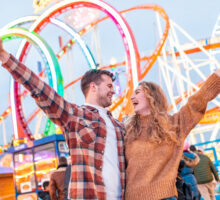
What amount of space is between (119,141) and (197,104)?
442mm

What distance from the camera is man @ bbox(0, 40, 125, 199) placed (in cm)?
A: 153

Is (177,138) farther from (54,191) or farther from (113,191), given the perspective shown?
(54,191)

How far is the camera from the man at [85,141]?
1.53m

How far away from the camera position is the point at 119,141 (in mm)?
1725

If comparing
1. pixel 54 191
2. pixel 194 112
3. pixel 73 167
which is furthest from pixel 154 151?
pixel 54 191

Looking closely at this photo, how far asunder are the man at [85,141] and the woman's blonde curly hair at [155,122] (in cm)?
10

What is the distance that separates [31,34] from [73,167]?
30.2 ft

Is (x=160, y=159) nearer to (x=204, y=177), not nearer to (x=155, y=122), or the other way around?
(x=155, y=122)

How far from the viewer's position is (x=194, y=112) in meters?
1.69

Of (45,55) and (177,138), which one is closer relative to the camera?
(177,138)

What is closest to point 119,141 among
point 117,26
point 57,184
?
point 57,184

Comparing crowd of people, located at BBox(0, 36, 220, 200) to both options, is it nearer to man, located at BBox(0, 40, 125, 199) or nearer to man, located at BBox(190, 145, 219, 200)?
man, located at BBox(0, 40, 125, 199)

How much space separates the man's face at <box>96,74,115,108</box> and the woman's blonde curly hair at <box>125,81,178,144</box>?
174 millimetres

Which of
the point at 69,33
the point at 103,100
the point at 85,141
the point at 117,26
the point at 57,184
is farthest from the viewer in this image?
the point at 69,33
